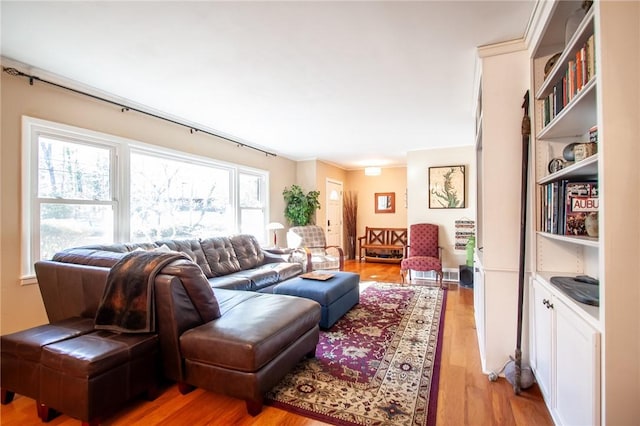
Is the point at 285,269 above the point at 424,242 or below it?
below

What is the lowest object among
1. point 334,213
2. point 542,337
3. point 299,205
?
point 542,337

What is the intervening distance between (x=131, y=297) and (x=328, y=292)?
1.67 m

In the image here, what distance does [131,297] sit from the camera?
1786 millimetres

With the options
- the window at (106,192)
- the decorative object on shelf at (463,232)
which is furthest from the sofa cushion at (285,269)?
the decorative object on shelf at (463,232)

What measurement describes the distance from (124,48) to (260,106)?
1355mm

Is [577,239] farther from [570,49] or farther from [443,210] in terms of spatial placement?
[443,210]

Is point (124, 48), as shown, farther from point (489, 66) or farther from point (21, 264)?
point (489, 66)

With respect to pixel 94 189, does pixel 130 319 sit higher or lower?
lower

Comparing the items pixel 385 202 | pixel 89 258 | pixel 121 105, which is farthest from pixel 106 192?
pixel 385 202

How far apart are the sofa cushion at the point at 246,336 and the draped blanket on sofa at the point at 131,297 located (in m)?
0.28

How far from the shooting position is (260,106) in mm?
3234

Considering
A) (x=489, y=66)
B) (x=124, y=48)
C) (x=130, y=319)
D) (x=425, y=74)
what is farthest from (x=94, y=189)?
(x=489, y=66)

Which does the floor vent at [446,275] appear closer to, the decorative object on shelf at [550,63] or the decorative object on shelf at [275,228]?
the decorative object on shelf at [275,228]

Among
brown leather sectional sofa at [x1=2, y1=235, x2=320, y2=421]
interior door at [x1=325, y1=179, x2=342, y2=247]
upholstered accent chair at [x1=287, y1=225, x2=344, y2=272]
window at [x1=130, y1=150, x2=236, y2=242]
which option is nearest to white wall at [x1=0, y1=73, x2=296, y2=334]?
brown leather sectional sofa at [x1=2, y1=235, x2=320, y2=421]
